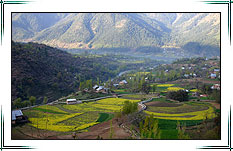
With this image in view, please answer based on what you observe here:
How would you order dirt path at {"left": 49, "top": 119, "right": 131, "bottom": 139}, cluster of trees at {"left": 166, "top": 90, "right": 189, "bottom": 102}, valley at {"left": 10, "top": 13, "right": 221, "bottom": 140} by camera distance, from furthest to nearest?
cluster of trees at {"left": 166, "top": 90, "right": 189, "bottom": 102}, valley at {"left": 10, "top": 13, "right": 221, "bottom": 140}, dirt path at {"left": 49, "top": 119, "right": 131, "bottom": 139}

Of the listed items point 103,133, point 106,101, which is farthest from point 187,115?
point 106,101

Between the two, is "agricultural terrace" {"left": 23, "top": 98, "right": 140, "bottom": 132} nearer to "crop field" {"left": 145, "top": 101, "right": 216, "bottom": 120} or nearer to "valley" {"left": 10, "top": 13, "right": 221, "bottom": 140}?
"valley" {"left": 10, "top": 13, "right": 221, "bottom": 140}

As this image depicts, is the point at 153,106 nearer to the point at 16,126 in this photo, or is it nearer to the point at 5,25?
the point at 16,126

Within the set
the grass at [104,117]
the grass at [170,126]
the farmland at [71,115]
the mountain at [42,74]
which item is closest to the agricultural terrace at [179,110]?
the grass at [170,126]

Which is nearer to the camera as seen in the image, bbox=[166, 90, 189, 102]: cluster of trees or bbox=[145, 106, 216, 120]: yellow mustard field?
bbox=[145, 106, 216, 120]: yellow mustard field

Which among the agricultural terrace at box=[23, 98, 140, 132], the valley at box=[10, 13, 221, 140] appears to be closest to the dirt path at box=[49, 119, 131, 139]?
the valley at box=[10, 13, 221, 140]

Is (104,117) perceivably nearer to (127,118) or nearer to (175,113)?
(127,118)
